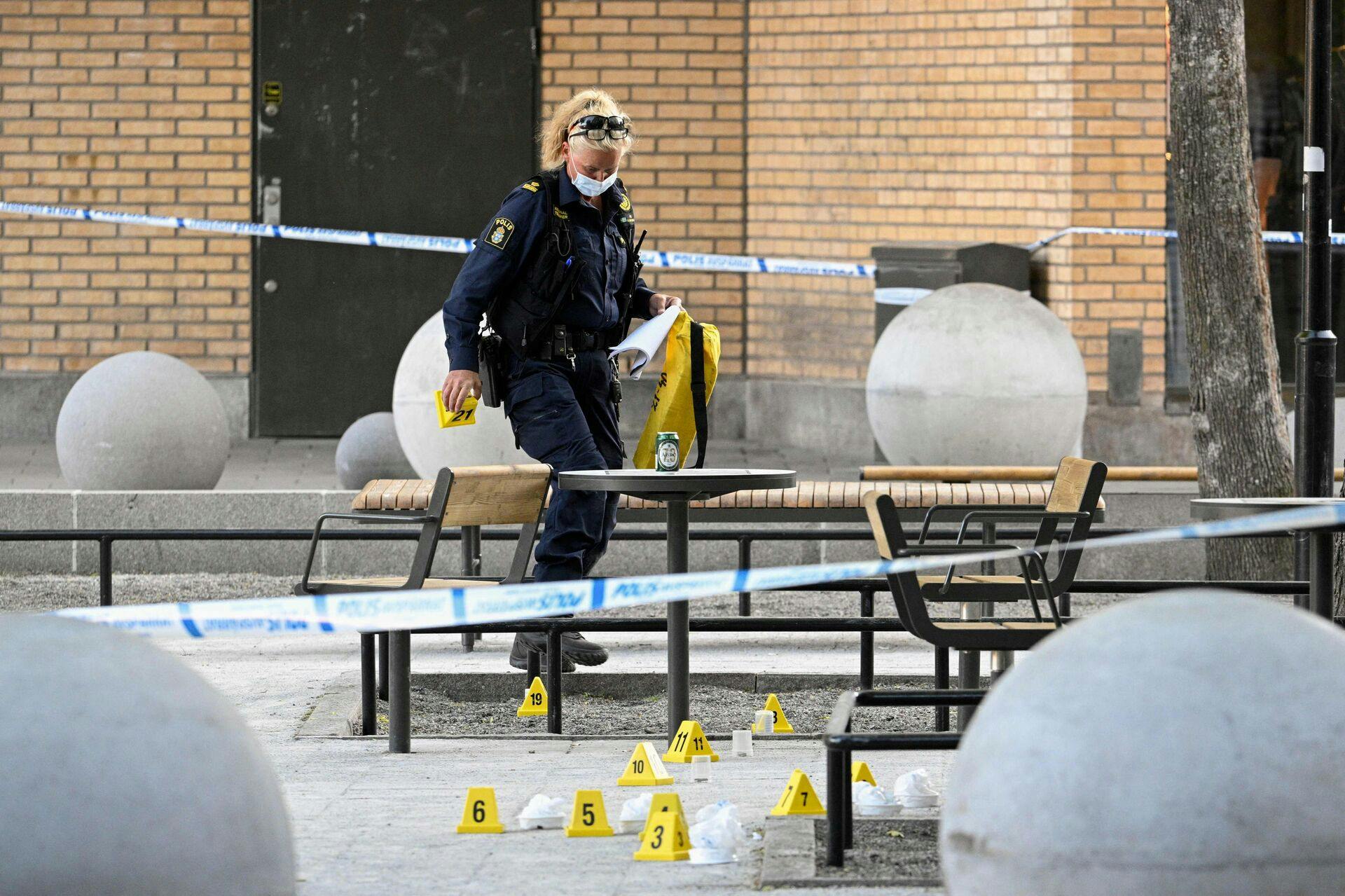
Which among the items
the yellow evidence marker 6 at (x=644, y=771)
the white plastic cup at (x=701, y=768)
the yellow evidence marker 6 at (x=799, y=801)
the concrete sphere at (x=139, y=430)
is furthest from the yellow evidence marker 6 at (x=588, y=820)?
the concrete sphere at (x=139, y=430)

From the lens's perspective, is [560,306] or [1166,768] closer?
[1166,768]

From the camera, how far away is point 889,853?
4.62 metres

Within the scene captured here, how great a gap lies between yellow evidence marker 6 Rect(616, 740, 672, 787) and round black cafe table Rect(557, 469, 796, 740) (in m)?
0.54

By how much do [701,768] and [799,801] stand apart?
690mm

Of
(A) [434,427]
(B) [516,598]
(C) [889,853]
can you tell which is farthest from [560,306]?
(A) [434,427]

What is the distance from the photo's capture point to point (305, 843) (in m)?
4.79

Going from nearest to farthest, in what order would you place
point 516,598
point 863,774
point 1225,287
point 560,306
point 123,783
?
point 123,783
point 863,774
point 516,598
point 560,306
point 1225,287

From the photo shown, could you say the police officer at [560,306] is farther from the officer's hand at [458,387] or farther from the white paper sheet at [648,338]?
the white paper sheet at [648,338]

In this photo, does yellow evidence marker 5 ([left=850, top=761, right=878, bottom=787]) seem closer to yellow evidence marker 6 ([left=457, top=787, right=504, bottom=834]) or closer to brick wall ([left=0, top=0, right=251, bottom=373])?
yellow evidence marker 6 ([left=457, top=787, right=504, bottom=834])

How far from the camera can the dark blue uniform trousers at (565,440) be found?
7.02m

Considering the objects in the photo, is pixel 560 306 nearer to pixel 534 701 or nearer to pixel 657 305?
pixel 657 305

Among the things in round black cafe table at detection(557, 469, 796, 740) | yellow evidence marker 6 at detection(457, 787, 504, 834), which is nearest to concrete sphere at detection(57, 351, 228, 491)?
round black cafe table at detection(557, 469, 796, 740)

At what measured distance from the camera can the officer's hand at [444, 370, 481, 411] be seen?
696cm

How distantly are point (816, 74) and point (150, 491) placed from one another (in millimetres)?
5925
